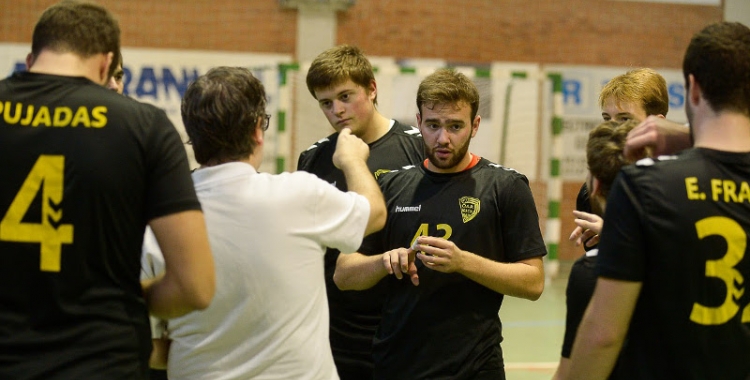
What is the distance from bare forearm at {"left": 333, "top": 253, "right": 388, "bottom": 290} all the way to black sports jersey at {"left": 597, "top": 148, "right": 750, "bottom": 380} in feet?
3.98

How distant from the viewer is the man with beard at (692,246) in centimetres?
222

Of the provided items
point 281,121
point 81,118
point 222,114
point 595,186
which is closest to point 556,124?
point 281,121

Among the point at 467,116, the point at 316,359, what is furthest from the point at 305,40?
the point at 316,359

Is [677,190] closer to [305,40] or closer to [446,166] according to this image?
[446,166]

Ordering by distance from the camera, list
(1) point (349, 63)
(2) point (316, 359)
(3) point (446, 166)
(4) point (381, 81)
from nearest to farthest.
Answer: (2) point (316, 359) → (3) point (446, 166) → (1) point (349, 63) → (4) point (381, 81)

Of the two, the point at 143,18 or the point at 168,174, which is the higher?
the point at 143,18

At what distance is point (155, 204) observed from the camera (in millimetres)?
2232

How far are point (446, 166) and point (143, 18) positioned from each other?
9330mm

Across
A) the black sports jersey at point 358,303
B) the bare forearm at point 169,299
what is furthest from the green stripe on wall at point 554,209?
the bare forearm at point 169,299

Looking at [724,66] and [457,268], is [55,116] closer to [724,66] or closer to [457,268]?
[457,268]

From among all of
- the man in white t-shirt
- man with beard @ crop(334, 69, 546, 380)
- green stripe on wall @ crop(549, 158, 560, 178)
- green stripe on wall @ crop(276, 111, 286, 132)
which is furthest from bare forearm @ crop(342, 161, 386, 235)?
green stripe on wall @ crop(549, 158, 560, 178)

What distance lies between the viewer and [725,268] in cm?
225

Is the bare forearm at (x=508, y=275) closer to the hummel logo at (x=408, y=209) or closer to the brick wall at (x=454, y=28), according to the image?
the hummel logo at (x=408, y=209)

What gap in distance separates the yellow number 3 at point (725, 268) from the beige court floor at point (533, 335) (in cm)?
479
